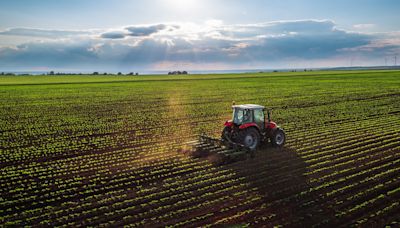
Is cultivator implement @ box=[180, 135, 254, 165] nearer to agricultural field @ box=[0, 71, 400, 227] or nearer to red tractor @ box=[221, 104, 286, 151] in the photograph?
red tractor @ box=[221, 104, 286, 151]

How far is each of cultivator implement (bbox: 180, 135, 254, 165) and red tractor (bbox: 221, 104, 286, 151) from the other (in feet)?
0.94

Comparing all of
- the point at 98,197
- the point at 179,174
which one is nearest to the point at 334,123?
the point at 179,174

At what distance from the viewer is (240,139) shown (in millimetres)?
15070

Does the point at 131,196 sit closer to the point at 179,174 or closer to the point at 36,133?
the point at 179,174

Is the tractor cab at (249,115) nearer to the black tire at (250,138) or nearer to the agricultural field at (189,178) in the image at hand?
the black tire at (250,138)

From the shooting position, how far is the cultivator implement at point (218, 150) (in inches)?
570

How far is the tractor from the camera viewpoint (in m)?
14.7

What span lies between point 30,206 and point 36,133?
11423 mm

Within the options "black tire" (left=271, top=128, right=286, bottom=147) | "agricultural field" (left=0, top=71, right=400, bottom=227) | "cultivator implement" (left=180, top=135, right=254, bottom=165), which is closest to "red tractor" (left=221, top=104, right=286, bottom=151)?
"black tire" (left=271, top=128, right=286, bottom=147)

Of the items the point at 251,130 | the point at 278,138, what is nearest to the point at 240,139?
the point at 251,130

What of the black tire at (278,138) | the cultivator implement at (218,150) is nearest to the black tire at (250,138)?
the cultivator implement at (218,150)

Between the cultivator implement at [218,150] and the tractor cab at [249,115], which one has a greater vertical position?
the tractor cab at [249,115]

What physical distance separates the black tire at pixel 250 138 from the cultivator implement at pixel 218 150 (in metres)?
0.41

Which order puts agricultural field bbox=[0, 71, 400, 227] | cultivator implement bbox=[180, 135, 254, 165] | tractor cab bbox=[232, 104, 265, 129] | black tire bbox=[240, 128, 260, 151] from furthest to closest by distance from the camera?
tractor cab bbox=[232, 104, 265, 129], black tire bbox=[240, 128, 260, 151], cultivator implement bbox=[180, 135, 254, 165], agricultural field bbox=[0, 71, 400, 227]
